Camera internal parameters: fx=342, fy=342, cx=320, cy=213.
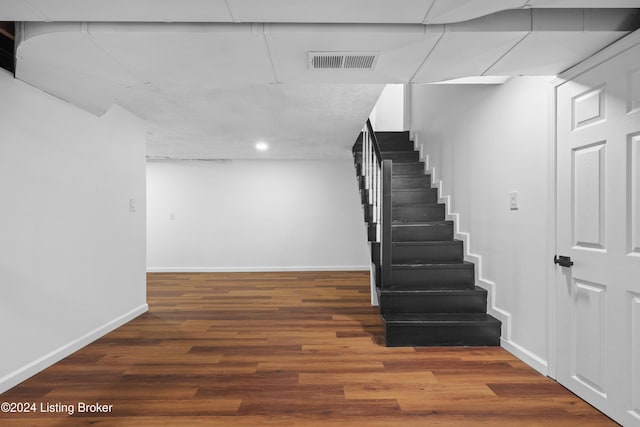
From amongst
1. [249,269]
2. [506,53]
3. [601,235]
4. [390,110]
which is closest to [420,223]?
[601,235]

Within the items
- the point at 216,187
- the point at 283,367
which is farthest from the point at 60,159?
the point at 216,187

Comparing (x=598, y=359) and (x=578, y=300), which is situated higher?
(x=578, y=300)

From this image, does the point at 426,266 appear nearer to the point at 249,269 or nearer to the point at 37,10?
the point at 37,10

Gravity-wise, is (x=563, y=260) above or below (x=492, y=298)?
above

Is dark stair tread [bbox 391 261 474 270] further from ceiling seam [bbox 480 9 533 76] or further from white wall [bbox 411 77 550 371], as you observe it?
ceiling seam [bbox 480 9 533 76]

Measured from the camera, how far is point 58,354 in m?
2.72

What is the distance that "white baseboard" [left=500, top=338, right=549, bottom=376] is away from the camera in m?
A: 2.45

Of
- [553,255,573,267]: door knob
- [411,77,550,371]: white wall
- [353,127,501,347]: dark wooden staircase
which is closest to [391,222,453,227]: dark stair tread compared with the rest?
[353,127,501,347]: dark wooden staircase

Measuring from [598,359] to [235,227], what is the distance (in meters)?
6.35

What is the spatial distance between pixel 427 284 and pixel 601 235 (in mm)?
1622

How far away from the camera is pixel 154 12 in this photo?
167 centimetres

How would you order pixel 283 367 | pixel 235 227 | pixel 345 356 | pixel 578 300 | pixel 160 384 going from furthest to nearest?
pixel 235 227
pixel 345 356
pixel 283 367
pixel 160 384
pixel 578 300

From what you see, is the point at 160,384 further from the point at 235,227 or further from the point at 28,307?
the point at 235,227

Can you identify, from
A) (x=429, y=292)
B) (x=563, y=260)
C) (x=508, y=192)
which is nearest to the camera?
(x=563, y=260)
